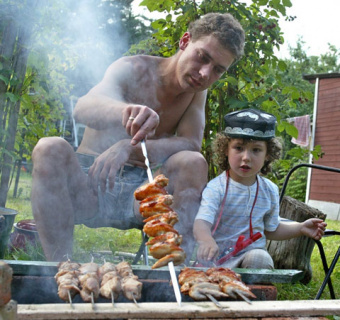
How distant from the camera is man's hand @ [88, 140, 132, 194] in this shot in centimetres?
240

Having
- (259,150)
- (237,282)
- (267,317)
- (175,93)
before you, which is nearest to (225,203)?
(259,150)

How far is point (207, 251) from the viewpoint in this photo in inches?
95.7

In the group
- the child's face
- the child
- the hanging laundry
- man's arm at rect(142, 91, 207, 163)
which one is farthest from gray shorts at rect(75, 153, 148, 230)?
the hanging laundry

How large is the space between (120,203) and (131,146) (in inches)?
19.6

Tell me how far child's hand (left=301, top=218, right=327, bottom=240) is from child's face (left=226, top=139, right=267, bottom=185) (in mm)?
534

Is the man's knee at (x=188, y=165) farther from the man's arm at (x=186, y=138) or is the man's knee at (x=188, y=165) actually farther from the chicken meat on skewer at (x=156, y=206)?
the chicken meat on skewer at (x=156, y=206)

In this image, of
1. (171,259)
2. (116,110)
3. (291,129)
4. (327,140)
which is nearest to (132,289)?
(171,259)

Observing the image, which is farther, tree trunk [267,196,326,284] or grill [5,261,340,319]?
tree trunk [267,196,326,284]

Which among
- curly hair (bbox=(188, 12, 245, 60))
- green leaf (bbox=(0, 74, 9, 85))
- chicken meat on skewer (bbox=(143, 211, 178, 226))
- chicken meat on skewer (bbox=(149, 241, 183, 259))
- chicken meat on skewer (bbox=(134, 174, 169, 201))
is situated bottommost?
chicken meat on skewer (bbox=(149, 241, 183, 259))

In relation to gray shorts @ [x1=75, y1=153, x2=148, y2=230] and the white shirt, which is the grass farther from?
the white shirt

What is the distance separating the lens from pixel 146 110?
2.12 m

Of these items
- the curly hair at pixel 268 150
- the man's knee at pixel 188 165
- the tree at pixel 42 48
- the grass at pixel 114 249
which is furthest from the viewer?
the tree at pixel 42 48

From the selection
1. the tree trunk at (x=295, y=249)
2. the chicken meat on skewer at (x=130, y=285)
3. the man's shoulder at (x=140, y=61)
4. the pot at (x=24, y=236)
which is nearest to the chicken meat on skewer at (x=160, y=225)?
the chicken meat on skewer at (x=130, y=285)

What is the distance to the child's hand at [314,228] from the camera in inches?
106
